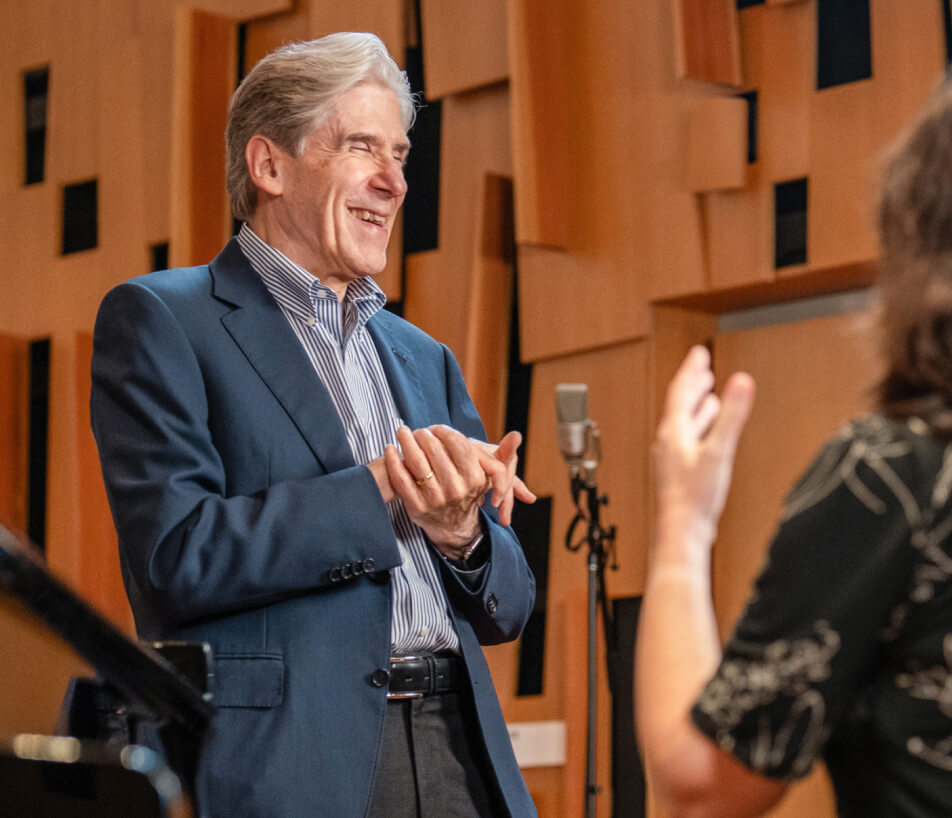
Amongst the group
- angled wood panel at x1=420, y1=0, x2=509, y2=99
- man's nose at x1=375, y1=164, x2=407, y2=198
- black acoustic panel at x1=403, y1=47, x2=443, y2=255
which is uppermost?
angled wood panel at x1=420, y1=0, x2=509, y2=99

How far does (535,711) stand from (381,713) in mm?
2032

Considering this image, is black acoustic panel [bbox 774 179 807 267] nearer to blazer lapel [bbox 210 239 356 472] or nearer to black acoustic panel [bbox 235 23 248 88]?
blazer lapel [bbox 210 239 356 472]

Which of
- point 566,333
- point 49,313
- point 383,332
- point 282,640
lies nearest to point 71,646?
point 282,640

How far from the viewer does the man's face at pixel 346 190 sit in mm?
1936

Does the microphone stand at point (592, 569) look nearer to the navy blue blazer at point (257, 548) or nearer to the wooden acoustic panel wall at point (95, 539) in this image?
the navy blue blazer at point (257, 548)

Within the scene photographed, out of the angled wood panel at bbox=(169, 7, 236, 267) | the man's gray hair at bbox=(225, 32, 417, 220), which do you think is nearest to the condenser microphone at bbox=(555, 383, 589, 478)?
the man's gray hair at bbox=(225, 32, 417, 220)

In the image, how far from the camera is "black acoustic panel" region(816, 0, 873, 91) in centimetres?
315

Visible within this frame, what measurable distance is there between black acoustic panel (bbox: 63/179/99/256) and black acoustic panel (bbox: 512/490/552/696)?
205 cm

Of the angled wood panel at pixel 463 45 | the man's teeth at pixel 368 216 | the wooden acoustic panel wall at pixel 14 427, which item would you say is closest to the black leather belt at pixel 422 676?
the man's teeth at pixel 368 216

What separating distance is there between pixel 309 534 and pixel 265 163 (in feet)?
2.30

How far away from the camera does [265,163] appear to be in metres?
2.02

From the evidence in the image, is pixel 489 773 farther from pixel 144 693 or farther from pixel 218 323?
pixel 218 323

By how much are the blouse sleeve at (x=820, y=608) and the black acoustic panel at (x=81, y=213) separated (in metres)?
4.13

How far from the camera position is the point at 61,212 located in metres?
4.65
